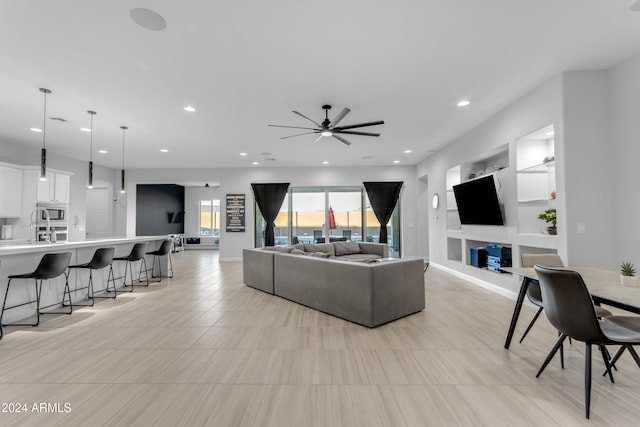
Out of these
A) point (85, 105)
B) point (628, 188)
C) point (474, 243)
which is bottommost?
point (474, 243)

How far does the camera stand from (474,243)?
19.8 ft

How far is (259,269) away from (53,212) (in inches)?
212

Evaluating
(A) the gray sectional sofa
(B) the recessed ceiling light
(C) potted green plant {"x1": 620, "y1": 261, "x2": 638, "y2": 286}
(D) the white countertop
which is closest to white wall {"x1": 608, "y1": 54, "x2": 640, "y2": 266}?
(C) potted green plant {"x1": 620, "y1": 261, "x2": 638, "y2": 286}

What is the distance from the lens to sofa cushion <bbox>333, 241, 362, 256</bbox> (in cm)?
703

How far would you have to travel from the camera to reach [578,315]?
183 cm

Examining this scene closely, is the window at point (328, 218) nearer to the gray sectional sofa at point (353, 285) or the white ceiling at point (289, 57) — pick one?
the white ceiling at point (289, 57)

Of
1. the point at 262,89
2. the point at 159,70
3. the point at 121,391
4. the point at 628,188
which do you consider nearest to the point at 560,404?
the point at 628,188

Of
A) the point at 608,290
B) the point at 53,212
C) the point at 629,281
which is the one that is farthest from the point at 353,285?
the point at 53,212

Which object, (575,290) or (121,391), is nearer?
(575,290)

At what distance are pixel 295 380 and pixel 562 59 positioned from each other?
4476 millimetres

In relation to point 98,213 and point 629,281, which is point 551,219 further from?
point 98,213

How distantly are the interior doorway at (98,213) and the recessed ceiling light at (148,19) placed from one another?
8.56m

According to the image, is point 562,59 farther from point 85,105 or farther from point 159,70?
point 85,105

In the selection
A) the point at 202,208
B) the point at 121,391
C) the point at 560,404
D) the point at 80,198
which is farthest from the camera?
the point at 202,208
